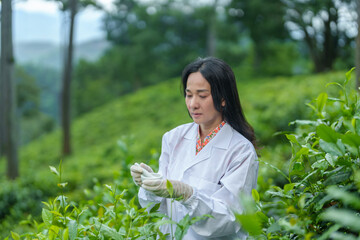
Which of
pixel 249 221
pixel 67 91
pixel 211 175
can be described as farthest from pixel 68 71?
pixel 249 221

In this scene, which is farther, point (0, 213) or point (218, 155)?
point (0, 213)

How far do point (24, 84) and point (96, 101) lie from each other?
4.53m

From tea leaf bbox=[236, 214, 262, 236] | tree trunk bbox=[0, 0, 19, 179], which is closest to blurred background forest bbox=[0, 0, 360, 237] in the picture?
tree trunk bbox=[0, 0, 19, 179]

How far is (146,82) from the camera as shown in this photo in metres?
23.2

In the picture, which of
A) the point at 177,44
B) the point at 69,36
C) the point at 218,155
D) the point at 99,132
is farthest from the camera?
the point at 177,44

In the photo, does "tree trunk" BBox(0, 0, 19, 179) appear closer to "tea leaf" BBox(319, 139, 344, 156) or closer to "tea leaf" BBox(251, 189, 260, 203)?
"tea leaf" BBox(251, 189, 260, 203)

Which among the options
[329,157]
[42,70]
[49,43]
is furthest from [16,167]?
[49,43]

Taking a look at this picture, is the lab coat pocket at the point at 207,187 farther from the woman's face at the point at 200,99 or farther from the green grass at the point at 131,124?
the green grass at the point at 131,124

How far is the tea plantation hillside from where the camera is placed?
14.7 feet

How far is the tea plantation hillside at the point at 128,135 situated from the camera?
4480mm

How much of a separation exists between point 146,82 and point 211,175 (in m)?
22.0

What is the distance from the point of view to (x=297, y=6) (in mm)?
14156

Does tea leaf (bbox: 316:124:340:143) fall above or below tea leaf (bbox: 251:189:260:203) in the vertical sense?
above

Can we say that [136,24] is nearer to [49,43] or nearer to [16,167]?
[16,167]
